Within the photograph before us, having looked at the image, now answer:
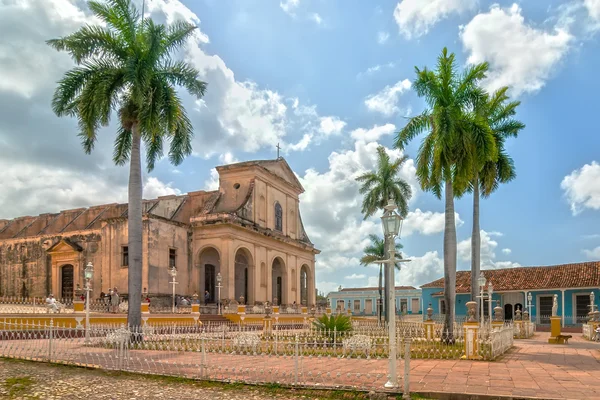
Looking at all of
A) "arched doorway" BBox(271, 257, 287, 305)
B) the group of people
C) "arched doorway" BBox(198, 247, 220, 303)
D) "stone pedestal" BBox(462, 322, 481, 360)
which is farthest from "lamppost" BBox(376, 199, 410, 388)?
"arched doorway" BBox(271, 257, 287, 305)

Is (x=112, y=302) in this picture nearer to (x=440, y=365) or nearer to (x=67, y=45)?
(x=67, y=45)

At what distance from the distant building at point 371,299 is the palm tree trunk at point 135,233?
43465mm

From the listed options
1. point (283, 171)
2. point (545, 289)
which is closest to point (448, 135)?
point (545, 289)

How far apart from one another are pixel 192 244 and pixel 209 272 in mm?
2751

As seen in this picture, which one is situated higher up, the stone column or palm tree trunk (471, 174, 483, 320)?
palm tree trunk (471, 174, 483, 320)

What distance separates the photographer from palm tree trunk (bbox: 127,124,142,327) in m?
16.3

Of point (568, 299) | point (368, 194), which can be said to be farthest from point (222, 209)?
point (568, 299)

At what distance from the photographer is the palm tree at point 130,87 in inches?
648

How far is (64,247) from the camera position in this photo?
103 feet

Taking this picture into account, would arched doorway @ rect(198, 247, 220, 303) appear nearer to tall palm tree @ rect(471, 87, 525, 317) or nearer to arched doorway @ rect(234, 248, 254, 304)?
arched doorway @ rect(234, 248, 254, 304)

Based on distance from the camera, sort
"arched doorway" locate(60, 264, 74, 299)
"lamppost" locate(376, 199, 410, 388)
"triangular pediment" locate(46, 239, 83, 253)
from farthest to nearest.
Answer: "arched doorway" locate(60, 264, 74, 299), "triangular pediment" locate(46, 239, 83, 253), "lamppost" locate(376, 199, 410, 388)

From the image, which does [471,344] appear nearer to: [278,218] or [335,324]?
[335,324]

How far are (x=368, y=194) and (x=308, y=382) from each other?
2503cm

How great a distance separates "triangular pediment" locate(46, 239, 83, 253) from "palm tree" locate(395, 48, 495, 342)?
21.5m
